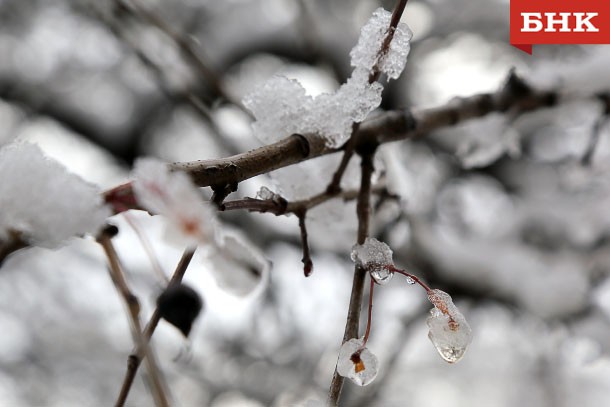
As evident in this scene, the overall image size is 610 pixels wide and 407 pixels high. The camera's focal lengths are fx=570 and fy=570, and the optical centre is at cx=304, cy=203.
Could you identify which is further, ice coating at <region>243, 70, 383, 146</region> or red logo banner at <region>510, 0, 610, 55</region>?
red logo banner at <region>510, 0, 610, 55</region>

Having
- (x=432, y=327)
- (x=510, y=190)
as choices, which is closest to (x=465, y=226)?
(x=510, y=190)

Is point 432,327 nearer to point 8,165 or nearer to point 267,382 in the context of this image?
point 8,165

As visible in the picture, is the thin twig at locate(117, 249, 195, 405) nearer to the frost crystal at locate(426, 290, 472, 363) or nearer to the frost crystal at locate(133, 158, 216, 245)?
the frost crystal at locate(133, 158, 216, 245)

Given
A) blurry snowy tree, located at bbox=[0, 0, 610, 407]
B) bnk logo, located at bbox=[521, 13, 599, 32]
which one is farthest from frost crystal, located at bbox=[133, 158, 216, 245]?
bnk logo, located at bbox=[521, 13, 599, 32]

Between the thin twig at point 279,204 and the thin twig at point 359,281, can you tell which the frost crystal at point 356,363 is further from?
the thin twig at point 279,204

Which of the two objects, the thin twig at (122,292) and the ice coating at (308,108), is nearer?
the thin twig at (122,292)

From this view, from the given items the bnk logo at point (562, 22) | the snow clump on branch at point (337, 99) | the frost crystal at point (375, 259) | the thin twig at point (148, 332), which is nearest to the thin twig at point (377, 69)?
the snow clump on branch at point (337, 99)
